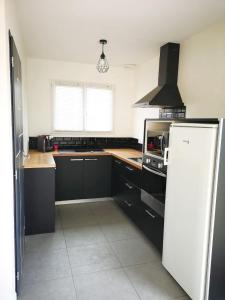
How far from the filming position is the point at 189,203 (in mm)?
1780

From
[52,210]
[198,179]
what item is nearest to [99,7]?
[198,179]

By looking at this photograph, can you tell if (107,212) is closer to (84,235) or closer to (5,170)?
(84,235)

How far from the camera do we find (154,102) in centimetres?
287

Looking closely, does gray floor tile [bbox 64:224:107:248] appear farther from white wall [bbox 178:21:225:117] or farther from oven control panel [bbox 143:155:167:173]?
white wall [bbox 178:21:225:117]

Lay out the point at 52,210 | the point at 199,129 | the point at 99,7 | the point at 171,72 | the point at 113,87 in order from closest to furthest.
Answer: the point at 199,129
the point at 99,7
the point at 52,210
the point at 171,72
the point at 113,87

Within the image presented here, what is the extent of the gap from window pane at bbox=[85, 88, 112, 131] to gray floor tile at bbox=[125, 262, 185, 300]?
2610 millimetres

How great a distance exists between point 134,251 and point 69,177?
1681 millimetres

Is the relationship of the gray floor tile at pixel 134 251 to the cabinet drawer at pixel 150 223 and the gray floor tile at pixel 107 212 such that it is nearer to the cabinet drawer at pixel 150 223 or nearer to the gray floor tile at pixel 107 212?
the cabinet drawer at pixel 150 223

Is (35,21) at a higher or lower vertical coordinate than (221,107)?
higher

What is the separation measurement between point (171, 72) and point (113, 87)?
4.81 ft

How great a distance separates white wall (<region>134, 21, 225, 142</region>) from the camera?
2268 mm

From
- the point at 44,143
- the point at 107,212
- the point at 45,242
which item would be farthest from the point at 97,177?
the point at 45,242

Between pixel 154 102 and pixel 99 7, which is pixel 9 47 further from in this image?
pixel 154 102

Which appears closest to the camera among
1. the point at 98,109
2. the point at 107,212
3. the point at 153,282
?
the point at 153,282
